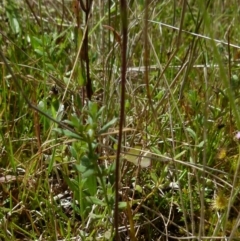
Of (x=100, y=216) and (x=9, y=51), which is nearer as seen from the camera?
(x=100, y=216)

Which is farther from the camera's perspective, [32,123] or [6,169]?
[32,123]

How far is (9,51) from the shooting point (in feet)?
4.71

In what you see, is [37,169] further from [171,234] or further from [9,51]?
[9,51]

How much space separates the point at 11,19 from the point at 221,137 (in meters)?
0.74


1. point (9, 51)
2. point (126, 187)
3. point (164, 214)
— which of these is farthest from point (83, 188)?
point (9, 51)

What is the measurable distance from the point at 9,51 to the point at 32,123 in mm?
301

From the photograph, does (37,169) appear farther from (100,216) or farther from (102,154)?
(100,216)

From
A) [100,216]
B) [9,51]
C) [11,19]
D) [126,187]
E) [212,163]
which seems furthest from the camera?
[11,19]

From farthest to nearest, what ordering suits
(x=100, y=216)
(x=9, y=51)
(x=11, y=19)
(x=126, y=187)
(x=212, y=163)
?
(x=11, y=19) → (x=9, y=51) → (x=212, y=163) → (x=126, y=187) → (x=100, y=216)

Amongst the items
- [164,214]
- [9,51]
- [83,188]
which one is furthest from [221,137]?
[9,51]

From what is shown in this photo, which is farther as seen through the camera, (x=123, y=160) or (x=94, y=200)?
(x=123, y=160)

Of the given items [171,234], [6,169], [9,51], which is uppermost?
[9,51]

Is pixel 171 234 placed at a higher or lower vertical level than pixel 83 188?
lower

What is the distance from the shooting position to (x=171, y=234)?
1.06 m
